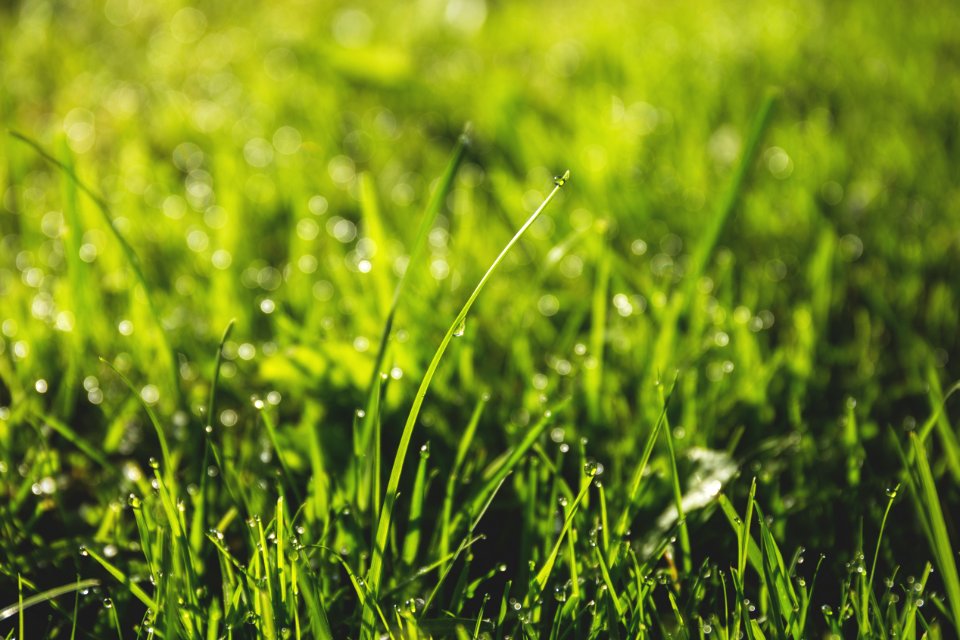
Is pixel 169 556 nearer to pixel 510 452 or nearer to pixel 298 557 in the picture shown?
pixel 298 557

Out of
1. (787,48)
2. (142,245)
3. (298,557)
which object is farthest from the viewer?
(787,48)

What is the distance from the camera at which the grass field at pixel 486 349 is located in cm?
96

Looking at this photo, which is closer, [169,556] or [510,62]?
[169,556]

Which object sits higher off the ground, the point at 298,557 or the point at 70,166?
the point at 70,166

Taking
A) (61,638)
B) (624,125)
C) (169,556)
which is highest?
(624,125)

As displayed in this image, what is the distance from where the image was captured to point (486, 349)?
142cm

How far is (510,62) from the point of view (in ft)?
8.87

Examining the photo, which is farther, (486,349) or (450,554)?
(486,349)

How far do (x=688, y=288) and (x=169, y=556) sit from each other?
854 millimetres

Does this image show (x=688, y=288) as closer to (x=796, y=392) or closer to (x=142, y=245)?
(x=796, y=392)

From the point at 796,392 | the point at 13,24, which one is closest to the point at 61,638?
the point at 796,392

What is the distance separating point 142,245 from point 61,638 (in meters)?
0.93

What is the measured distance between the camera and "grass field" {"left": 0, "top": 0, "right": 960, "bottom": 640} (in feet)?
3.15

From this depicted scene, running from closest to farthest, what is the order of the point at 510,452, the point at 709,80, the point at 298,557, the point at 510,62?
the point at 298,557 → the point at 510,452 → the point at 709,80 → the point at 510,62
